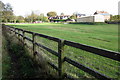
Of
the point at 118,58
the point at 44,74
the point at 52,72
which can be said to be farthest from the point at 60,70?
the point at 118,58

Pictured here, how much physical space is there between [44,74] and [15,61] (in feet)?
6.37

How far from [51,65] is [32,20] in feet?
365

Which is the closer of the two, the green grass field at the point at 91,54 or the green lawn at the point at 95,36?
the green grass field at the point at 91,54

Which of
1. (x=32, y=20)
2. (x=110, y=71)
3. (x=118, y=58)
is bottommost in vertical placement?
(x=110, y=71)

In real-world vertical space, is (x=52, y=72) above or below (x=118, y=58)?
below

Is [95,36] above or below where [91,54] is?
above

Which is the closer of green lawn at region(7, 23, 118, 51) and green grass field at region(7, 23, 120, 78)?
green grass field at region(7, 23, 120, 78)

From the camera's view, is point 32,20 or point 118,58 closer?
point 118,58

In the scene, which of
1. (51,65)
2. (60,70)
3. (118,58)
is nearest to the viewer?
(118,58)

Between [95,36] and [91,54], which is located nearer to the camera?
[91,54]

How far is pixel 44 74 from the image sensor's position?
377 centimetres

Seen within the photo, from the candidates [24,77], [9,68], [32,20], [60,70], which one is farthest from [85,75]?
[32,20]

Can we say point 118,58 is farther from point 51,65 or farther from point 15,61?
point 15,61

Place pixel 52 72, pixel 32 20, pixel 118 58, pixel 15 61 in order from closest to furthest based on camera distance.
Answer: pixel 118 58 → pixel 52 72 → pixel 15 61 → pixel 32 20
